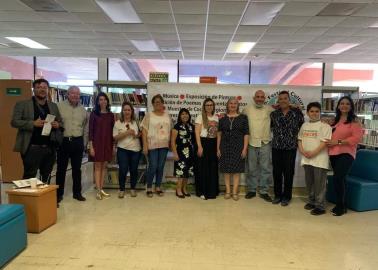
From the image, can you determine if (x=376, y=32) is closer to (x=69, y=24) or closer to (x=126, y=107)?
(x=126, y=107)

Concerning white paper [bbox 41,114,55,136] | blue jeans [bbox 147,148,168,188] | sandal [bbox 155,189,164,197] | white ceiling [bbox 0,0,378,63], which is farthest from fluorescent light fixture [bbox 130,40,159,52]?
white paper [bbox 41,114,55,136]

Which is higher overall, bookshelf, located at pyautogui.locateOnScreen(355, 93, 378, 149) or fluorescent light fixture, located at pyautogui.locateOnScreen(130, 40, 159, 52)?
fluorescent light fixture, located at pyautogui.locateOnScreen(130, 40, 159, 52)

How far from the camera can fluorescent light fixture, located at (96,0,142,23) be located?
5610 mm

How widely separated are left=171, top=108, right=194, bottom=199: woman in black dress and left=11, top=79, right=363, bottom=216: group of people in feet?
0.05

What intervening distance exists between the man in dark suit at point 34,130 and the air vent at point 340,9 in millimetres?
4758

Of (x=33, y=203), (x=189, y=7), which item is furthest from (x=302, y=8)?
(x=33, y=203)

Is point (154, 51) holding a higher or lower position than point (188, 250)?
higher

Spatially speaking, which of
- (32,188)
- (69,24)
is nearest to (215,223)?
(32,188)

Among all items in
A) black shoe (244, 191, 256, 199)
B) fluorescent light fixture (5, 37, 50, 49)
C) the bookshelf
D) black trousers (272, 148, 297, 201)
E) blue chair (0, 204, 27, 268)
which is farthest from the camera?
fluorescent light fixture (5, 37, 50, 49)

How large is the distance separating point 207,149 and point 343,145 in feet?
5.77

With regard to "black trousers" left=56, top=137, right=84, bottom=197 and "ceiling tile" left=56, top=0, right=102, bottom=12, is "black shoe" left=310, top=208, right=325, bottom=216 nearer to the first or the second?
"black trousers" left=56, top=137, right=84, bottom=197

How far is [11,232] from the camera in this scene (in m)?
2.60

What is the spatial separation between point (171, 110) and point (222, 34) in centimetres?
313

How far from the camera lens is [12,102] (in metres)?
5.46
